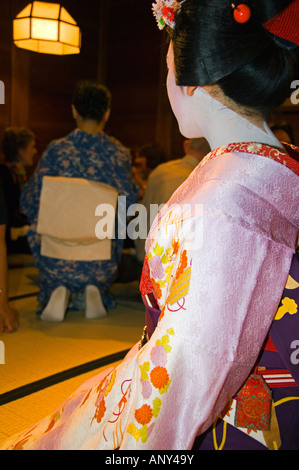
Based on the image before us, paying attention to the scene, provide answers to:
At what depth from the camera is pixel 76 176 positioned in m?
3.25

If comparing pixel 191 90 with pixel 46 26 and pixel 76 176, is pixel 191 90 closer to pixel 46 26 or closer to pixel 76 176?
pixel 76 176

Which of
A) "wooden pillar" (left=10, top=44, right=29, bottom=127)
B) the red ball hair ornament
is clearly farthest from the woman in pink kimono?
"wooden pillar" (left=10, top=44, right=29, bottom=127)

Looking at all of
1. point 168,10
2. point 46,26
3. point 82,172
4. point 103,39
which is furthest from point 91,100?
point 103,39

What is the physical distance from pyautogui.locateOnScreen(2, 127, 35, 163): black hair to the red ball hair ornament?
423 cm

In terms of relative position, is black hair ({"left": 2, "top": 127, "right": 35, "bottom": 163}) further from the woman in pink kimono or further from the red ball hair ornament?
the red ball hair ornament

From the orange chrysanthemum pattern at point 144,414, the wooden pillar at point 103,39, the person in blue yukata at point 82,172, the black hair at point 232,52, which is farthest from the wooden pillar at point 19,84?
the orange chrysanthemum pattern at point 144,414

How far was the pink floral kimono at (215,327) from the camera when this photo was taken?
756mm

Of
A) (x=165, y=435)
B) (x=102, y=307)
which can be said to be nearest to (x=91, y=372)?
(x=102, y=307)

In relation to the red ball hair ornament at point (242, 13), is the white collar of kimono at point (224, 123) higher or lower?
lower

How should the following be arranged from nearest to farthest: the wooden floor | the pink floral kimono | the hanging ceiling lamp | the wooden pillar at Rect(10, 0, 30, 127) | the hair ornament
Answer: the pink floral kimono → the hair ornament → the wooden floor → the hanging ceiling lamp → the wooden pillar at Rect(10, 0, 30, 127)

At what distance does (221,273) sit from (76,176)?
2591mm

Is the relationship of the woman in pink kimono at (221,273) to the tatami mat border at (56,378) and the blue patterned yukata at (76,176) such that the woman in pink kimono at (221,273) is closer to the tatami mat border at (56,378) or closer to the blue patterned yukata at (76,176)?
the tatami mat border at (56,378)

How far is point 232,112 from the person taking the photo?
0.94 metres

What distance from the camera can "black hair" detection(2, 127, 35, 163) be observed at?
4.79 metres
